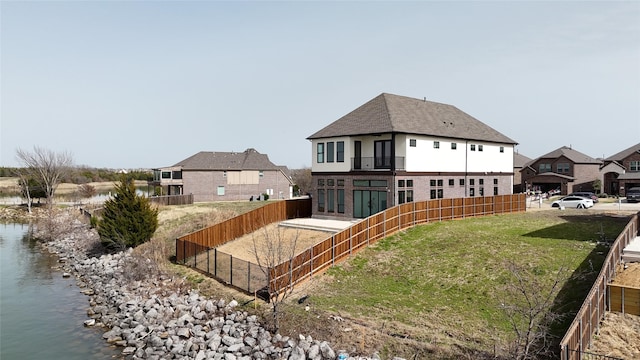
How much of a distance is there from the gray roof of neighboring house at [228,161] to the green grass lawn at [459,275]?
37892 mm

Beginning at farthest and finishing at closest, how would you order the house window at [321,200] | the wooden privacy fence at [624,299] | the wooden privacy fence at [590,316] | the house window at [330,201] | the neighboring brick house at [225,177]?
1. the neighboring brick house at [225,177]
2. the house window at [321,200]
3. the house window at [330,201]
4. the wooden privacy fence at [624,299]
5. the wooden privacy fence at [590,316]

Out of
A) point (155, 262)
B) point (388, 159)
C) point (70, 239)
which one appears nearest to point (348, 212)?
point (388, 159)

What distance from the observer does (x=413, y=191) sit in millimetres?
32438

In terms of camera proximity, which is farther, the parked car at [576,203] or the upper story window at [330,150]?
the parked car at [576,203]

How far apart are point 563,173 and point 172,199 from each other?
57.2 metres

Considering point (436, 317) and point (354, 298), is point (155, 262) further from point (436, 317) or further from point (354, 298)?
point (436, 317)

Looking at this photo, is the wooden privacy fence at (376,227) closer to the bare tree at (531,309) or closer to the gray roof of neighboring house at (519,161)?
the bare tree at (531,309)

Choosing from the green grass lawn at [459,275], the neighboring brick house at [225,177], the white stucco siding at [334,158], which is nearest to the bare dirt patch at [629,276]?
the green grass lawn at [459,275]

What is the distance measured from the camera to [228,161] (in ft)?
204

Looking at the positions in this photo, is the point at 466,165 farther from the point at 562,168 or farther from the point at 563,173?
the point at 562,168

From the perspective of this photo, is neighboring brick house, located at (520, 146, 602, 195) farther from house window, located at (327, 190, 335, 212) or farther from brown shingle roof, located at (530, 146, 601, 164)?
house window, located at (327, 190, 335, 212)

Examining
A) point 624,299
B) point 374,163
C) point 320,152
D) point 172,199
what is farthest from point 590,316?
point 172,199

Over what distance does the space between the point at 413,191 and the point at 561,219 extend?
10246 millimetres

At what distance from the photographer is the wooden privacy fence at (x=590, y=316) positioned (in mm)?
12281
